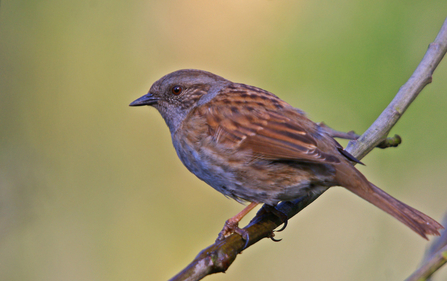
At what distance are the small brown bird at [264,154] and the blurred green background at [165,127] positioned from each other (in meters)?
2.23

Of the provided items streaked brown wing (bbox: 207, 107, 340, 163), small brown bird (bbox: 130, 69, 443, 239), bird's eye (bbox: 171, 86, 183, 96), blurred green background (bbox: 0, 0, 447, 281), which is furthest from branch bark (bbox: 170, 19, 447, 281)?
blurred green background (bbox: 0, 0, 447, 281)

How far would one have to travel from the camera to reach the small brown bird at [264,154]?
307 cm

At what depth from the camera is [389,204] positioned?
9.69 feet

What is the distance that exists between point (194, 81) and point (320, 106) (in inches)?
113

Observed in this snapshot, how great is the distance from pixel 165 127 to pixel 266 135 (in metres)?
3.26

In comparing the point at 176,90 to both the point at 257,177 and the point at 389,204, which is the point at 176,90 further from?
the point at 389,204

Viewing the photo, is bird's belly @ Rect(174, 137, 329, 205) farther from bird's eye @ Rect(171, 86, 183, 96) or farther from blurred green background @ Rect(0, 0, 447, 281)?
blurred green background @ Rect(0, 0, 447, 281)

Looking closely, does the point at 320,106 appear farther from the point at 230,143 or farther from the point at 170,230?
the point at 230,143

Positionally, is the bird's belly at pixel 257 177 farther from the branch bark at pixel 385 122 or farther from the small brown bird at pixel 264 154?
the branch bark at pixel 385 122

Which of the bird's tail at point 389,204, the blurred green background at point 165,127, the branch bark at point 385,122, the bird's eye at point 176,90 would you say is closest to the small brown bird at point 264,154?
the bird's tail at point 389,204

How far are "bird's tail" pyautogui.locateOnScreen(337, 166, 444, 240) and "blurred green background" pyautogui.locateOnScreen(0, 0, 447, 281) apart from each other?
2194 mm

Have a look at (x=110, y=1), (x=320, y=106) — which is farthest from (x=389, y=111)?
(x=110, y=1)

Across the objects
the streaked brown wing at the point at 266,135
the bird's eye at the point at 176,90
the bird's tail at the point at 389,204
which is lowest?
the bird's tail at the point at 389,204

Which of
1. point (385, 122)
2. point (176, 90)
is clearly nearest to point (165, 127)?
point (176, 90)
